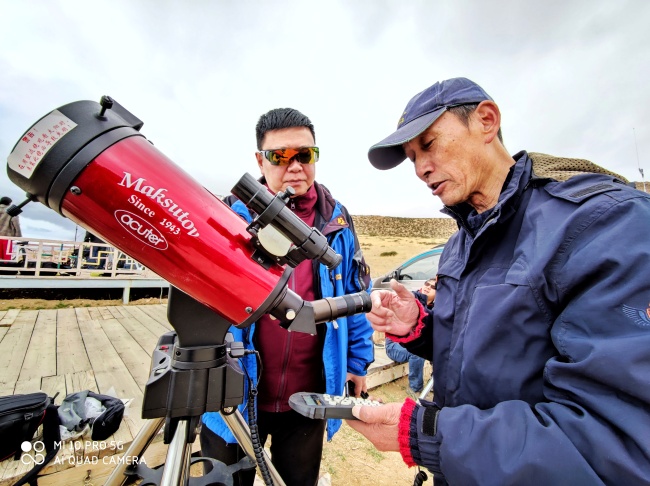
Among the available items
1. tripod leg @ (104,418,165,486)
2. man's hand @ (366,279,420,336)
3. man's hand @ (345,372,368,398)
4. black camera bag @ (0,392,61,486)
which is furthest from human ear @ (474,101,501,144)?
black camera bag @ (0,392,61,486)

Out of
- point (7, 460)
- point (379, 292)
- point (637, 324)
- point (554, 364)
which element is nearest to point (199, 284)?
point (379, 292)

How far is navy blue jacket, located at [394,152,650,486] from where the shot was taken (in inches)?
26.5

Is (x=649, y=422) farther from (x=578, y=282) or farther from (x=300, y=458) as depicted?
(x=300, y=458)

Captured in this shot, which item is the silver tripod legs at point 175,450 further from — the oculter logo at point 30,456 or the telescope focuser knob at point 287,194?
the oculter logo at point 30,456

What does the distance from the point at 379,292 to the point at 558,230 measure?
0.86 m

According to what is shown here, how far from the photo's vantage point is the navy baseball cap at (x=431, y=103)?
1309 millimetres

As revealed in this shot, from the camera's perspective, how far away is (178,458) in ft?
3.20

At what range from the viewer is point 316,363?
189 centimetres

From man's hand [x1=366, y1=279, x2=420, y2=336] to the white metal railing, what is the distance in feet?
30.0

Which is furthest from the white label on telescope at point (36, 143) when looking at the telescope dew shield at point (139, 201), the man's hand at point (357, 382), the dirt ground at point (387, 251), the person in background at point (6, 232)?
the dirt ground at point (387, 251)

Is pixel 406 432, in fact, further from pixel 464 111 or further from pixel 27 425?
pixel 27 425

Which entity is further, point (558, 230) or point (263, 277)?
point (263, 277)

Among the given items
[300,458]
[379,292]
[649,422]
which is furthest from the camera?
[300,458]

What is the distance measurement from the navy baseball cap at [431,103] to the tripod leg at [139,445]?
4.99ft
